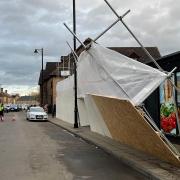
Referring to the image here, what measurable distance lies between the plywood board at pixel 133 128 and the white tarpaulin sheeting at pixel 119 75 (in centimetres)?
29

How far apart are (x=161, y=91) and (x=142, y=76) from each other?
613cm

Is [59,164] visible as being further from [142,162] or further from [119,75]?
[119,75]

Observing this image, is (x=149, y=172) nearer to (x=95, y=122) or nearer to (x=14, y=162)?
(x=14, y=162)

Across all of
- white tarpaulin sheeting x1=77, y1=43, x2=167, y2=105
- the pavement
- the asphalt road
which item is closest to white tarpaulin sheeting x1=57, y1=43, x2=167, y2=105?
white tarpaulin sheeting x1=77, y1=43, x2=167, y2=105

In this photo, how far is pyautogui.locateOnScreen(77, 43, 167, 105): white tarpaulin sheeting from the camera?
42.9 ft

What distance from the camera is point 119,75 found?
13922 millimetres

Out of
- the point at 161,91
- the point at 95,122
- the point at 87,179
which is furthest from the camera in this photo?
the point at 95,122

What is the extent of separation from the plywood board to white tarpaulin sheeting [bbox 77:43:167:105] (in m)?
0.29

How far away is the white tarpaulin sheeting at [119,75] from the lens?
42.9ft

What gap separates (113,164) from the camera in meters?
13.8

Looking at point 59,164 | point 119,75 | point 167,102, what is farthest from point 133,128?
point 167,102

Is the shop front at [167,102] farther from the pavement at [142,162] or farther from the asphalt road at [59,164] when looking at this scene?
the asphalt road at [59,164]

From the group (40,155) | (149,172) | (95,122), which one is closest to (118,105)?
(149,172)

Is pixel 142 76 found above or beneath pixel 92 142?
above
